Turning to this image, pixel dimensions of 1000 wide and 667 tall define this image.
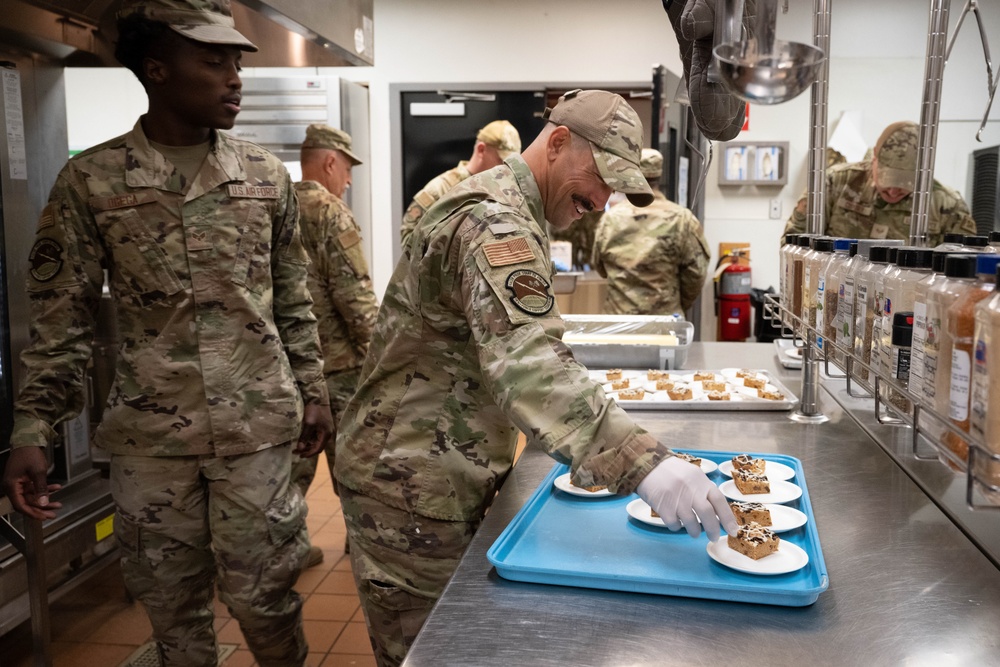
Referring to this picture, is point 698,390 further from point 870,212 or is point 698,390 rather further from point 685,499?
point 870,212

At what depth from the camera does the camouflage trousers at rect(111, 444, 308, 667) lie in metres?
1.78

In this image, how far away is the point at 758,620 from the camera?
954 millimetres

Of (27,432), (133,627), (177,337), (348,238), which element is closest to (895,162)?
(348,238)

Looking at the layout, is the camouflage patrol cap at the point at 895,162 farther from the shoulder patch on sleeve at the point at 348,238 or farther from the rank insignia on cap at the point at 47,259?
the rank insignia on cap at the point at 47,259

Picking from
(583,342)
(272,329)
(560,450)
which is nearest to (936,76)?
(560,450)

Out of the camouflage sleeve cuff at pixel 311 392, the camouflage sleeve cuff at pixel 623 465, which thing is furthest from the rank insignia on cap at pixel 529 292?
the camouflage sleeve cuff at pixel 311 392

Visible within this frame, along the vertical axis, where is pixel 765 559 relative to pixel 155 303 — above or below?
below

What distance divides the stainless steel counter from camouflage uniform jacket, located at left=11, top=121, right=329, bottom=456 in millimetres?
800

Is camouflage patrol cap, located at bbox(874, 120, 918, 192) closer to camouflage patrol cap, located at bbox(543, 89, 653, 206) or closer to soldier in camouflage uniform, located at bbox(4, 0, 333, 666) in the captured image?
camouflage patrol cap, located at bbox(543, 89, 653, 206)

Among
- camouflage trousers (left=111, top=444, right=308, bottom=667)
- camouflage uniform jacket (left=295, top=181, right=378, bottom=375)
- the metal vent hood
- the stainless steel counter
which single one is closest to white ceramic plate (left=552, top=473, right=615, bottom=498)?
the stainless steel counter

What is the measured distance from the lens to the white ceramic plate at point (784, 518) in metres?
1.18

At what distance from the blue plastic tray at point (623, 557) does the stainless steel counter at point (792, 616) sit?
0.05 feet

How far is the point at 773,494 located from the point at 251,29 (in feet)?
6.02

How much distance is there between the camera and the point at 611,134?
4.51 feet
